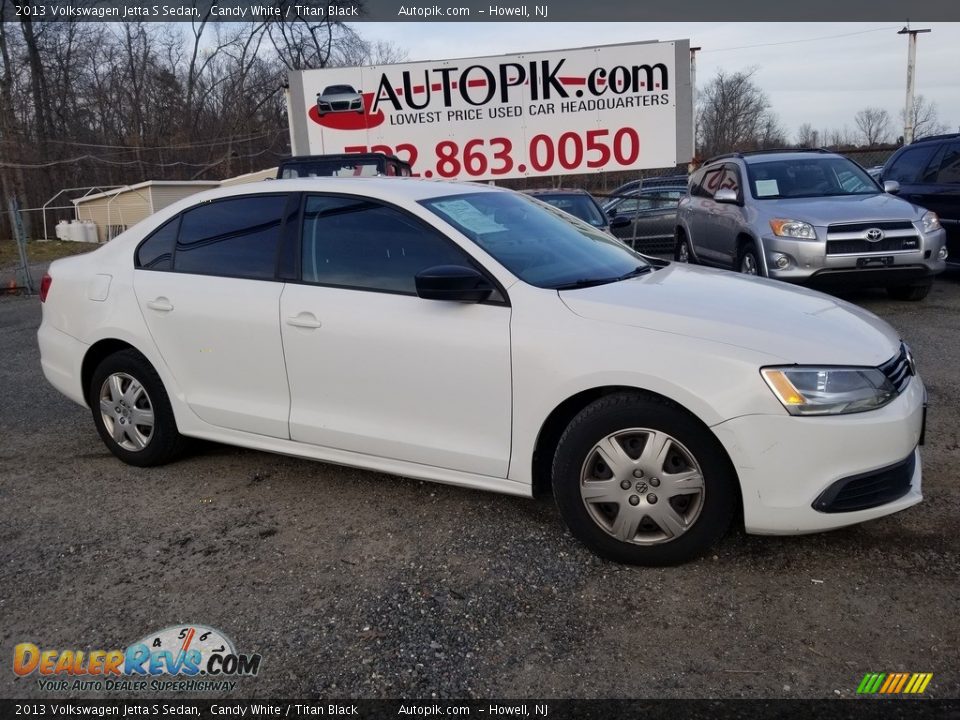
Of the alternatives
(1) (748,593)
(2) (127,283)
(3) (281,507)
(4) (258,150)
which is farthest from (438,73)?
(4) (258,150)

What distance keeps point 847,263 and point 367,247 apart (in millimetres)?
5997

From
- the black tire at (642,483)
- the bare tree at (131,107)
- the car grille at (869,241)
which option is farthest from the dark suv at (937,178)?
the bare tree at (131,107)

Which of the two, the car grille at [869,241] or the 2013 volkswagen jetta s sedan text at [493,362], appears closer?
the 2013 volkswagen jetta s sedan text at [493,362]

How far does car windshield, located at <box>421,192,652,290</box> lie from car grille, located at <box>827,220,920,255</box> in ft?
15.0

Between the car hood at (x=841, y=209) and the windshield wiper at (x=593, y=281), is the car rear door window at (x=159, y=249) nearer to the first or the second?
the windshield wiper at (x=593, y=281)

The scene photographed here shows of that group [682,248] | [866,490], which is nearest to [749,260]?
[682,248]

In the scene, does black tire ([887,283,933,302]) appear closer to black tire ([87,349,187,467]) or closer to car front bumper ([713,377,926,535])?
car front bumper ([713,377,926,535])

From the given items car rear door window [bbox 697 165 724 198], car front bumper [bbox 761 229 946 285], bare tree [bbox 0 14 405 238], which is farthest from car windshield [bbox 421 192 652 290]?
bare tree [bbox 0 14 405 238]

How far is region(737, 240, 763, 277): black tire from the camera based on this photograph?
28.5 ft

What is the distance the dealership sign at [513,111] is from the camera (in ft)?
45.3

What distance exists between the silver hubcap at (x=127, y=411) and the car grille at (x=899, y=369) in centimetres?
370

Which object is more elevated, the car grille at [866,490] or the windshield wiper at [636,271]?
the windshield wiper at [636,271]

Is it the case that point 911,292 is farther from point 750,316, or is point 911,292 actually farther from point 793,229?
point 750,316

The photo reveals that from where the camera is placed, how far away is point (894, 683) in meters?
2.56
